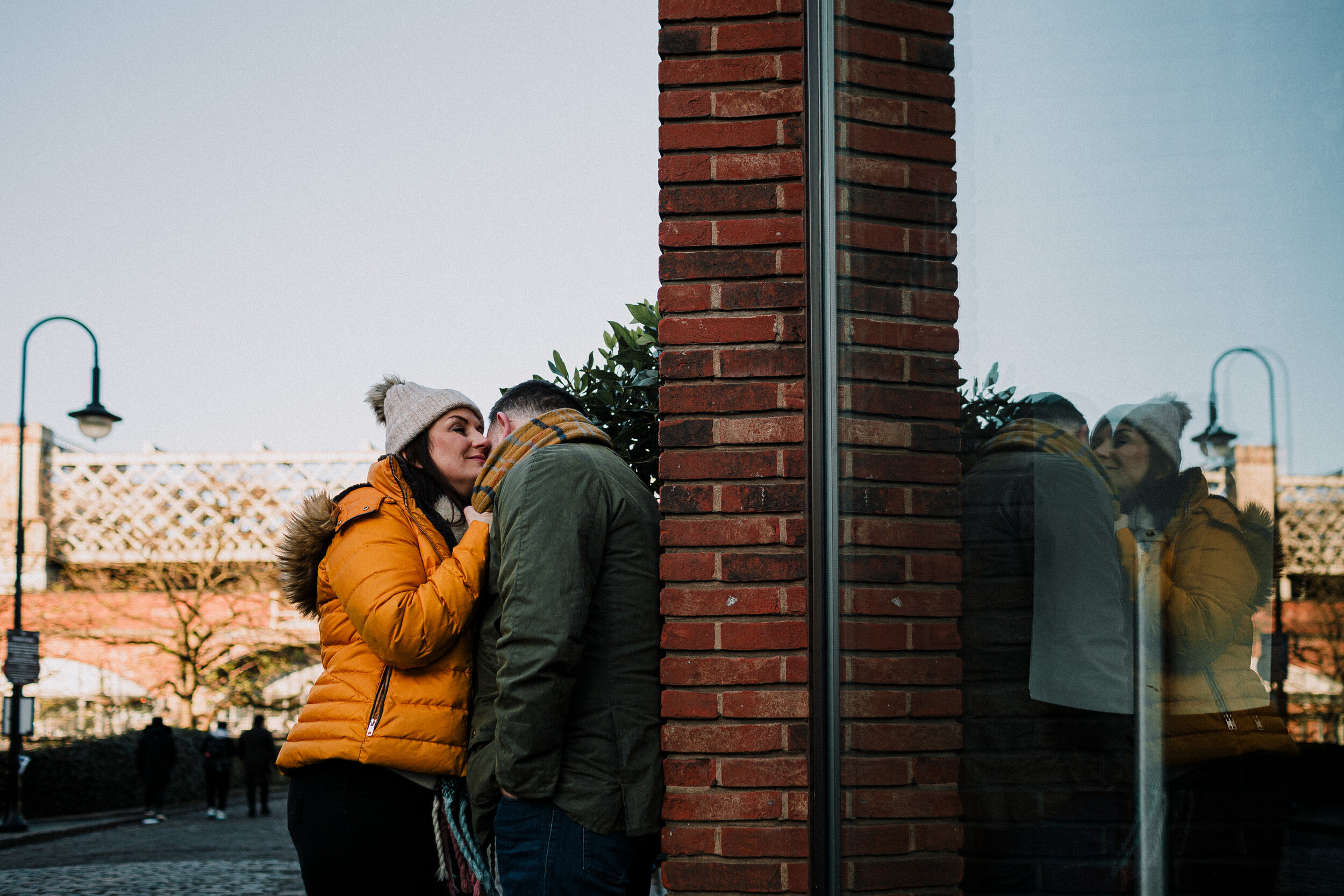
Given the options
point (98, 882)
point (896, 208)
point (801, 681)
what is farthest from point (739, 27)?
point (98, 882)

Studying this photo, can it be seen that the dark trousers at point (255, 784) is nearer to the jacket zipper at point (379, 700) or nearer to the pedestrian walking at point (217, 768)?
the pedestrian walking at point (217, 768)

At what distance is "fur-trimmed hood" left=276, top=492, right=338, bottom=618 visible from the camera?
105 inches

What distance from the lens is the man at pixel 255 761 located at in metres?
19.1

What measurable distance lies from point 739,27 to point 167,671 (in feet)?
96.4

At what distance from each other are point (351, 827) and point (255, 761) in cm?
1843

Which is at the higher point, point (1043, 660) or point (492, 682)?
point (1043, 660)

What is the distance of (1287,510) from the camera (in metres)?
1.20

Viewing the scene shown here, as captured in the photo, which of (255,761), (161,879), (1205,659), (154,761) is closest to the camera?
(1205,659)

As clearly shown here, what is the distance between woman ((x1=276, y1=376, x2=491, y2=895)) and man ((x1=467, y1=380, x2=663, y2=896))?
0.28 feet

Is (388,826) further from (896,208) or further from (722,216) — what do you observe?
(896,208)

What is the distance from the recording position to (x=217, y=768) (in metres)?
18.7

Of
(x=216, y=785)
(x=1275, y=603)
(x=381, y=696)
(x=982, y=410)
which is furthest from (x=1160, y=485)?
(x=216, y=785)

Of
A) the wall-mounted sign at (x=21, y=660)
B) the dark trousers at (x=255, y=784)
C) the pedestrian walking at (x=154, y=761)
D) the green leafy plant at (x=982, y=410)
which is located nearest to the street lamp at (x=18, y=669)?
the wall-mounted sign at (x=21, y=660)

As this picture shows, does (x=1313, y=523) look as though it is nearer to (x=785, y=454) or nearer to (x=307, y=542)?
(x=785, y=454)
